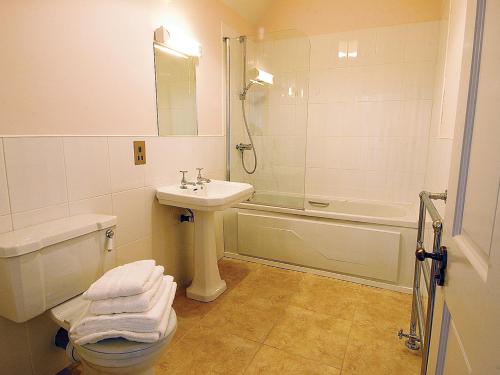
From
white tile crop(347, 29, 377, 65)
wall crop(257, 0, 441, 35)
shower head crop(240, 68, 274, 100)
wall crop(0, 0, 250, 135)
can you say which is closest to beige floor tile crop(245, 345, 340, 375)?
wall crop(0, 0, 250, 135)

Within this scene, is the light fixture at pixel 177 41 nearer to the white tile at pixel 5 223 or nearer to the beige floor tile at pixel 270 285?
the white tile at pixel 5 223

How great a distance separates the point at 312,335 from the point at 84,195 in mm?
1562

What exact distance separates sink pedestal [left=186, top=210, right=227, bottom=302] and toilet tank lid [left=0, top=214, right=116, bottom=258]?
2.44 ft

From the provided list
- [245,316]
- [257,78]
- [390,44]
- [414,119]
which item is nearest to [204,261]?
[245,316]

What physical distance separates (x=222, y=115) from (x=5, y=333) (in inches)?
84.1

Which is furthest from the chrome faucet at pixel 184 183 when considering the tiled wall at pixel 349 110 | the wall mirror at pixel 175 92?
the tiled wall at pixel 349 110

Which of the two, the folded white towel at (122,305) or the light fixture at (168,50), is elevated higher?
the light fixture at (168,50)

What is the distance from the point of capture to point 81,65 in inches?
57.7

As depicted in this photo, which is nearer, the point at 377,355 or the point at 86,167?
the point at 86,167

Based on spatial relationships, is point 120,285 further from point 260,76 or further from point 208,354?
point 260,76

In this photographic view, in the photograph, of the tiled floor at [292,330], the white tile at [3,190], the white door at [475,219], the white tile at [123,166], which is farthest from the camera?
the white tile at [123,166]

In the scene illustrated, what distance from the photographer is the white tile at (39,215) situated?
127 cm

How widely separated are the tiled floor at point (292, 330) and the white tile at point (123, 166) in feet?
3.17

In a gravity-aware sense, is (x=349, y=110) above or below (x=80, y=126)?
above
